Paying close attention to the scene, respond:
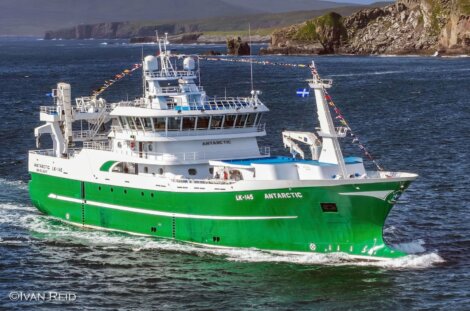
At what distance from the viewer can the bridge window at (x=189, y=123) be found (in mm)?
40094

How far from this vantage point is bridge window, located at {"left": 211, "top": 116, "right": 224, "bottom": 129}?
40572 mm

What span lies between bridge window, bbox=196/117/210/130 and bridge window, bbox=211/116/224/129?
9.4 inches

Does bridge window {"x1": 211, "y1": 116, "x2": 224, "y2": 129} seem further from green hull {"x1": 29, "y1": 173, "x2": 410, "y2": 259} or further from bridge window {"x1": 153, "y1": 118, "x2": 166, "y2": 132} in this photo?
green hull {"x1": 29, "y1": 173, "x2": 410, "y2": 259}

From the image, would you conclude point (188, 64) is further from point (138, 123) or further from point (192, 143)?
point (192, 143)

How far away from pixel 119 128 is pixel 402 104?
52.7m

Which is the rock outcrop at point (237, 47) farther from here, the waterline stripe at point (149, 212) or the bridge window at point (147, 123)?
the bridge window at point (147, 123)

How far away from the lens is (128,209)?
40.8 meters

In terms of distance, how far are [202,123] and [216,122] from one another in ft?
2.13

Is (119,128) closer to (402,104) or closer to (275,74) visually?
(402,104)

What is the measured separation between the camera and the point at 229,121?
40906 millimetres

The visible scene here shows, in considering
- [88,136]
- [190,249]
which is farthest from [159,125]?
[88,136]

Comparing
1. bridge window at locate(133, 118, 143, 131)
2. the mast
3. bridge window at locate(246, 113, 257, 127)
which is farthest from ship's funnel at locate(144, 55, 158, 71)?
the mast

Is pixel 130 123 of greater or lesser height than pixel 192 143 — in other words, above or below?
above

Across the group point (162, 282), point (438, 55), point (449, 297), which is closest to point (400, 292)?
point (449, 297)
